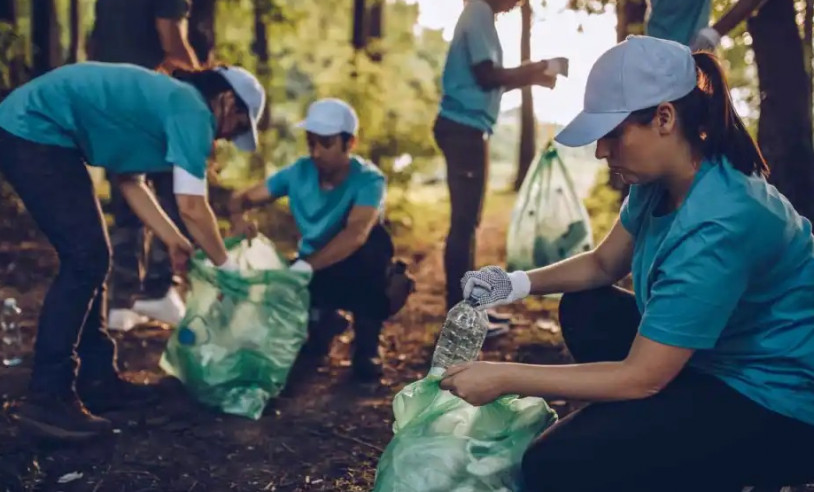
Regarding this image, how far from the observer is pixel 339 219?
154 inches

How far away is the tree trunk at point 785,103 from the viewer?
485cm

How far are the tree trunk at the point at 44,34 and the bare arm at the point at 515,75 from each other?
5.17 m

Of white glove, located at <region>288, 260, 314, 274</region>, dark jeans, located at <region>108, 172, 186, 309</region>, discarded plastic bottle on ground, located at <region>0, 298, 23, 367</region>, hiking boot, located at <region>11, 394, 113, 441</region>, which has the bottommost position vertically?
discarded plastic bottle on ground, located at <region>0, 298, 23, 367</region>

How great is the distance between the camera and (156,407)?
365 centimetres

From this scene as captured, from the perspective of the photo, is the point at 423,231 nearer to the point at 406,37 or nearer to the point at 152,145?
the point at 406,37

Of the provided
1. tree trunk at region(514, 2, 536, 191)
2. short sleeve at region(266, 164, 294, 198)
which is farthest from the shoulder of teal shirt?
tree trunk at region(514, 2, 536, 191)

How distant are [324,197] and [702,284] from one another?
2.21m

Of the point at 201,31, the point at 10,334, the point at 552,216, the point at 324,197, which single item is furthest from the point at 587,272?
the point at 201,31

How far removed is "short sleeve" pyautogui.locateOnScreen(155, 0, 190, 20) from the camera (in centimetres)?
440

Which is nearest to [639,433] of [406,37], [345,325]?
[345,325]

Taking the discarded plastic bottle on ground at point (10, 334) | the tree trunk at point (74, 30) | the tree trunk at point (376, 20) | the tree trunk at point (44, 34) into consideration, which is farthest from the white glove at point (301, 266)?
the tree trunk at point (74, 30)

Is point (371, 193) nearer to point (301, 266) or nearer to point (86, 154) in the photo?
point (301, 266)

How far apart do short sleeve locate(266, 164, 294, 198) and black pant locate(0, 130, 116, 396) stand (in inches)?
35.0

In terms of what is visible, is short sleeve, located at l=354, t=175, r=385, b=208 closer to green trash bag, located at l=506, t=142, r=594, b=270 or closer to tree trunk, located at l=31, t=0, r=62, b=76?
green trash bag, located at l=506, t=142, r=594, b=270
